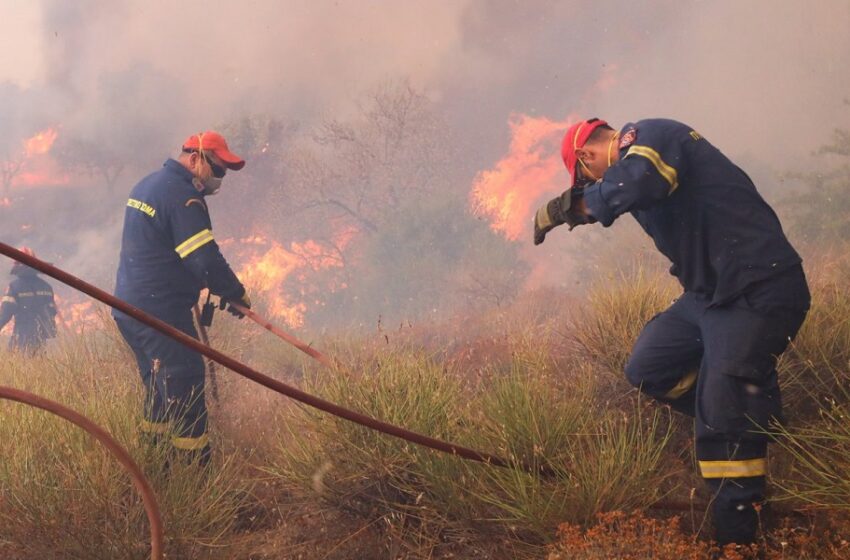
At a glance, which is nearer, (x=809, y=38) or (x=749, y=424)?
(x=749, y=424)

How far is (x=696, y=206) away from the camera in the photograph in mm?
2717

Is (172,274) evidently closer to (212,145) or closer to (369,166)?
(212,145)

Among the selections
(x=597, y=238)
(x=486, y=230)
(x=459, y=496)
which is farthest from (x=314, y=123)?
(x=459, y=496)

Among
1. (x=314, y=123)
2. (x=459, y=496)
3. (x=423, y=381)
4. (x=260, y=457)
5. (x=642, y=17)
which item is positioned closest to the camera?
(x=459, y=496)

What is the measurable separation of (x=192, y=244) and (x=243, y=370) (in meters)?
1.91

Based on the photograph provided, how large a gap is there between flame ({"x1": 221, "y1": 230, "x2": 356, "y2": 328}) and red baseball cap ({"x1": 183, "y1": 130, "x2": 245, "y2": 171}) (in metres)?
19.4

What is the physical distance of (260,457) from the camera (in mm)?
4391

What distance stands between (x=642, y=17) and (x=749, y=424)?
4581cm

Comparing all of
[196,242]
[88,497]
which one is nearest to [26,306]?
[196,242]

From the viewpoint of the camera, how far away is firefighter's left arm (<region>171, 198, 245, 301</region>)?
398cm

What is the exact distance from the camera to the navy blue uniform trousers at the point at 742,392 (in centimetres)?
248

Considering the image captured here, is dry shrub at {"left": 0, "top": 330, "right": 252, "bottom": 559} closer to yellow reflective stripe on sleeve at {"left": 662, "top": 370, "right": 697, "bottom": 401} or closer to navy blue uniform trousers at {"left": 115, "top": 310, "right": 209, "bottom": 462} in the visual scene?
navy blue uniform trousers at {"left": 115, "top": 310, "right": 209, "bottom": 462}

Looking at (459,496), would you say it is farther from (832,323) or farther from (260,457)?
(832,323)

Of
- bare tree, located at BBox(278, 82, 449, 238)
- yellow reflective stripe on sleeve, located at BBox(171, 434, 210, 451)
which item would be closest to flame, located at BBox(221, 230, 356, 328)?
bare tree, located at BBox(278, 82, 449, 238)
